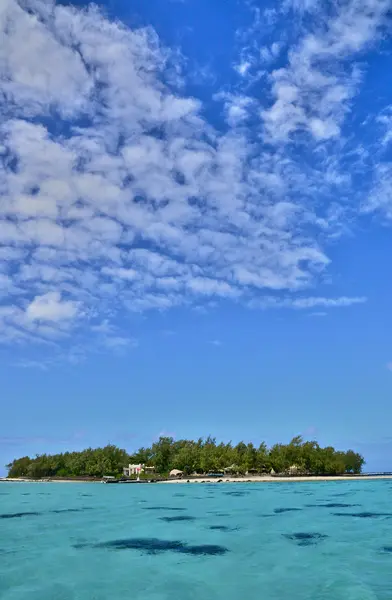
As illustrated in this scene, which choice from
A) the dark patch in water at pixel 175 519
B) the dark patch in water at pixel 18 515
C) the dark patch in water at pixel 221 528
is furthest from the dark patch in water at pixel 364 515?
the dark patch in water at pixel 18 515

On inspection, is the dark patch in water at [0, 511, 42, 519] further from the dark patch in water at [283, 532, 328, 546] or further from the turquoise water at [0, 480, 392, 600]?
the dark patch in water at [283, 532, 328, 546]

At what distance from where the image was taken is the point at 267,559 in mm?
24750

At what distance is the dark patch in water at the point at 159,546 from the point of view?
89.4 ft

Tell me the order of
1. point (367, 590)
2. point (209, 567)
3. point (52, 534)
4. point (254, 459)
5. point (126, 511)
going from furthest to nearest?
point (254, 459) < point (126, 511) < point (52, 534) < point (209, 567) < point (367, 590)

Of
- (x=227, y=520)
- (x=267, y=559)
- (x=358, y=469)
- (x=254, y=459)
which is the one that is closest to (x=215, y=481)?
(x=254, y=459)

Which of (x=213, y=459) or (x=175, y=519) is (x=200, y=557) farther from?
(x=213, y=459)

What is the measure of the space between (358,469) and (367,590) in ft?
556

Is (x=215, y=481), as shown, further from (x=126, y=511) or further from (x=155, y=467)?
(x=126, y=511)

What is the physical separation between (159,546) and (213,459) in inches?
4870

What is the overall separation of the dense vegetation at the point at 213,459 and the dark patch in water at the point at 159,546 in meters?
121

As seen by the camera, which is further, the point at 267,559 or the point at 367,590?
the point at 267,559

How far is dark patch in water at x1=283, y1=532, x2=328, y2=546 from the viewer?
29766 millimetres

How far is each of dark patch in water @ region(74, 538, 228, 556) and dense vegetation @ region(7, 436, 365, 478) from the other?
4762 inches

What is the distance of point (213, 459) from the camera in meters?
149
